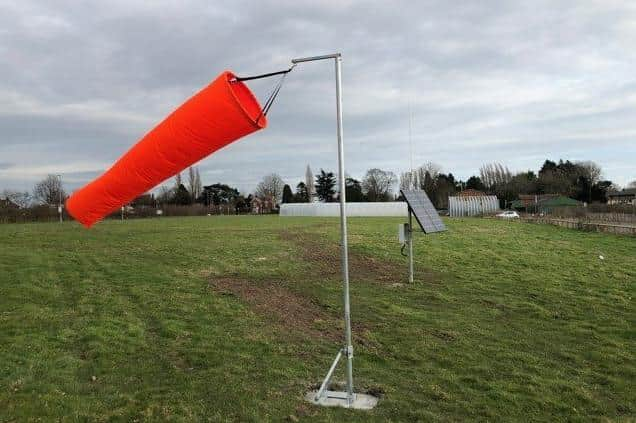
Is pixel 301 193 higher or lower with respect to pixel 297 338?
higher

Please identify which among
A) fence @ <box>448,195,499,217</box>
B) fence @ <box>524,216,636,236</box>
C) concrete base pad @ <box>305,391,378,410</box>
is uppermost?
fence @ <box>448,195,499,217</box>

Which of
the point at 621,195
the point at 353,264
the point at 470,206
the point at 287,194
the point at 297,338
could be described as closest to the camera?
the point at 297,338

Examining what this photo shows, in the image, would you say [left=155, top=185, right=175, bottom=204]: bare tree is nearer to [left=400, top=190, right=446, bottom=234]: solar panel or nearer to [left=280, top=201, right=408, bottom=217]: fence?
[left=280, top=201, right=408, bottom=217]: fence

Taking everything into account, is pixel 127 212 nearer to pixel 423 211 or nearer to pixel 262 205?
pixel 262 205

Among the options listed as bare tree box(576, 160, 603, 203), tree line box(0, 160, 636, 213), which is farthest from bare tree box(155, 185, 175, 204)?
bare tree box(576, 160, 603, 203)

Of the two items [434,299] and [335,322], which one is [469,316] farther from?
[335,322]

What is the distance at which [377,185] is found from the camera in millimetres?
99188

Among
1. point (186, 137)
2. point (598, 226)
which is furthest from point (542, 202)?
point (186, 137)

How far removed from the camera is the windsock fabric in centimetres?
453

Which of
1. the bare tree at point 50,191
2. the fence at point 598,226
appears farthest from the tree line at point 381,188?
the fence at point 598,226

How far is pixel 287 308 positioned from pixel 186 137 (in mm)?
6014

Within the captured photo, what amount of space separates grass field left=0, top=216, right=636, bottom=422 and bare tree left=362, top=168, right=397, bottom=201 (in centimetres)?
8137

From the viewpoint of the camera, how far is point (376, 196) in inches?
3826

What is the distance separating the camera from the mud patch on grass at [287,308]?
8516mm
